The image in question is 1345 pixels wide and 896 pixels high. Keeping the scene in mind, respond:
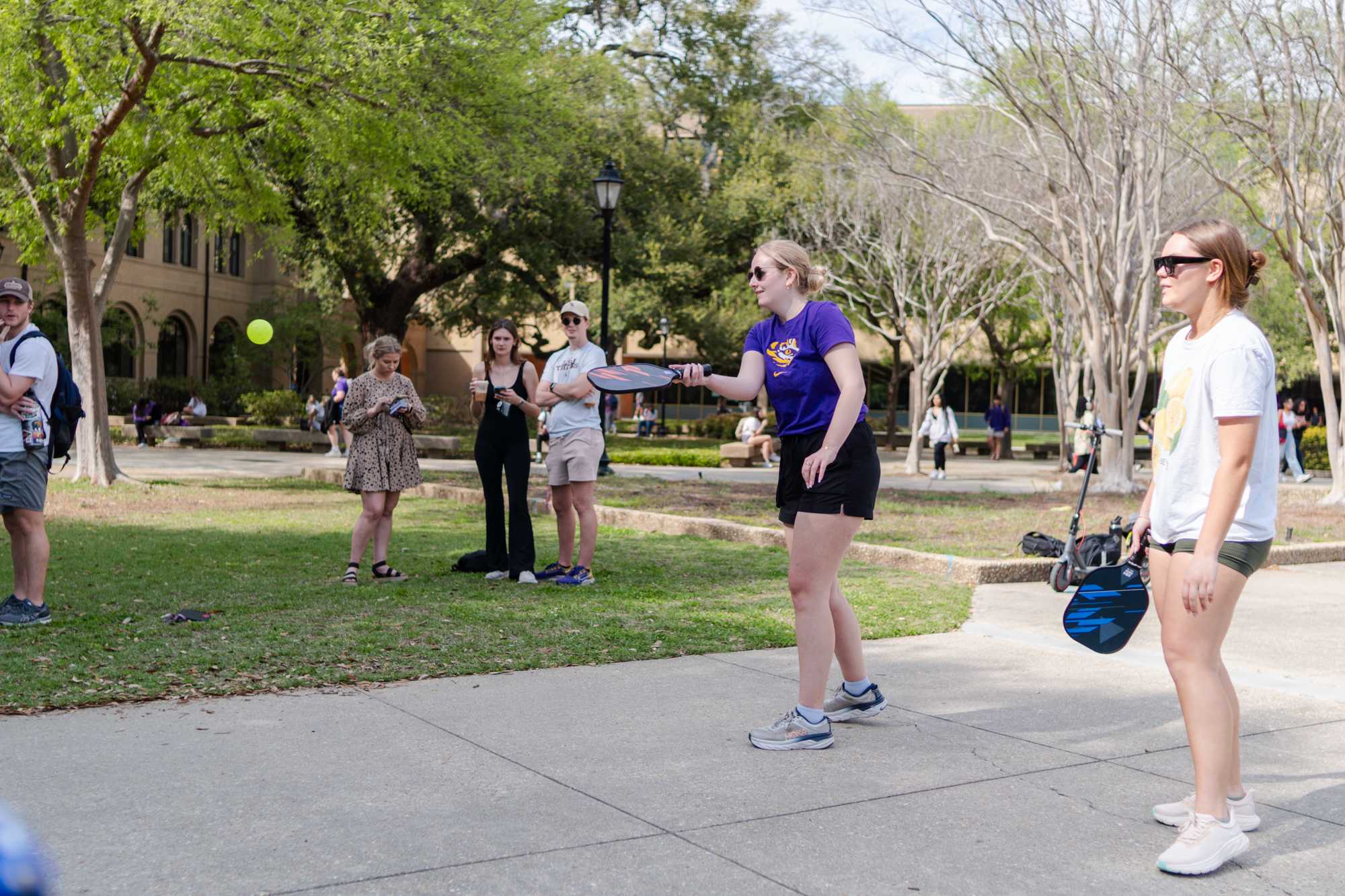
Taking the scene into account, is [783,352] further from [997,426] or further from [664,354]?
[664,354]

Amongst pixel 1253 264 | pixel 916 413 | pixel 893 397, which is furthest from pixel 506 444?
pixel 893 397

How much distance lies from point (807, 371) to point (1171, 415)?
1395 millimetres

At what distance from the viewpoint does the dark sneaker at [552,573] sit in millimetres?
9039

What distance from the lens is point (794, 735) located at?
4.79 meters

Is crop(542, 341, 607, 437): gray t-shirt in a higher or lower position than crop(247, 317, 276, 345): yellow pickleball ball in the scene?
lower

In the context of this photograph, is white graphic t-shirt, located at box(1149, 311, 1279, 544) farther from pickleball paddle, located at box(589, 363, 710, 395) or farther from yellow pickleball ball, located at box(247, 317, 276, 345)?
yellow pickleball ball, located at box(247, 317, 276, 345)

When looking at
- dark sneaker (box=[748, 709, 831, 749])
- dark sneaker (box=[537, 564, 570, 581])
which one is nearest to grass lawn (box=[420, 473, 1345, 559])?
dark sneaker (box=[537, 564, 570, 581])

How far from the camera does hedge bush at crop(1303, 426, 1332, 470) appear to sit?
32.7 metres

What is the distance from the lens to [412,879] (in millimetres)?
3367

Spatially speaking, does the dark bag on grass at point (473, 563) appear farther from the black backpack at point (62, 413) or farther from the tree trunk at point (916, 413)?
the tree trunk at point (916, 413)

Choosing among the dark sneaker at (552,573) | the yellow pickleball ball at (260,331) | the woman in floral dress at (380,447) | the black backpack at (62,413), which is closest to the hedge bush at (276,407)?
the yellow pickleball ball at (260,331)

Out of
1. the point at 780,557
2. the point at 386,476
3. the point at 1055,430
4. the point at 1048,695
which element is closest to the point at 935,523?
the point at 780,557

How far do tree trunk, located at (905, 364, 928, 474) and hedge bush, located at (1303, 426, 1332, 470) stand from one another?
11405 mm

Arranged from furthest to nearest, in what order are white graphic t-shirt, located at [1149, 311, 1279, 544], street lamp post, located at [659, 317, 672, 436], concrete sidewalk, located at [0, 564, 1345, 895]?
street lamp post, located at [659, 317, 672, 436] → white graphic t-shirt, located at [1149, 311, 1279, 544] → concrete sidewalk, located at [0, 564, 1345, 895]
